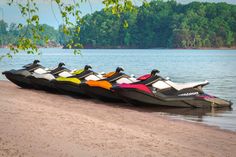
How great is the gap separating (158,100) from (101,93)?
2.34m

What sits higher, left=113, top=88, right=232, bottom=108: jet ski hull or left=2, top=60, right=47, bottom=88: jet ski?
left=2, top=60, right=47, bottom=88: jet ski

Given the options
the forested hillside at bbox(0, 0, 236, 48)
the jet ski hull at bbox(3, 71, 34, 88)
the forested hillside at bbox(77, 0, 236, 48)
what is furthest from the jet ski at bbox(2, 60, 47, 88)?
the forested hillside at bbox(77, 0, 236, 48)

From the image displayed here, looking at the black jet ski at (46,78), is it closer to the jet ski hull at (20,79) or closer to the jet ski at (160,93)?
the jet ski hull at (20,79)

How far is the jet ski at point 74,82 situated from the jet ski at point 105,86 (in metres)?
0.70

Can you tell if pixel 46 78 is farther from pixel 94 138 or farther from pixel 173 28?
pixel 173 28

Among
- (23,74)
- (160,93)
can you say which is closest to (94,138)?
(160,93)

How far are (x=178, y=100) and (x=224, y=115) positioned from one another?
1.91 meters

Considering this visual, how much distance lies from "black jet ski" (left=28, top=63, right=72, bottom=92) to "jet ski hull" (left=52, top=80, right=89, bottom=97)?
0.49m

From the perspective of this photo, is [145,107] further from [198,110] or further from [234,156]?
[234,156]

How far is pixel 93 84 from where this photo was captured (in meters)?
19.5

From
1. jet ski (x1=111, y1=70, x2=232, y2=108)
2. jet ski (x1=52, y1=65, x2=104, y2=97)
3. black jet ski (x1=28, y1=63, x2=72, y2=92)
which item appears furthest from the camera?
black jet ski (x1=28, y1=63, x2=72, y2=92)

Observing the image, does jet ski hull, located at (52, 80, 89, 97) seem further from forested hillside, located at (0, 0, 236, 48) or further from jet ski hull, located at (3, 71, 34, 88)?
forested hillside, located at (0, 0, 236, 48)

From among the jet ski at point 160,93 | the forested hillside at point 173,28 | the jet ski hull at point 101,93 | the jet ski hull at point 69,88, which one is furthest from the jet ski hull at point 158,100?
the forested hillside at point 173,28

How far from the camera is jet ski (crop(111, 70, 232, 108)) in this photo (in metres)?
18.2
